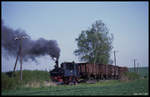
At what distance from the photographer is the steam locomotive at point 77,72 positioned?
92.0ft

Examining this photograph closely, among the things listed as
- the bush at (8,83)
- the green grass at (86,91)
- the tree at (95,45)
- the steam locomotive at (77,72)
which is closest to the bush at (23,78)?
the bush at (8,83)

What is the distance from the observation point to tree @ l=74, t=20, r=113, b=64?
5084 centimetres

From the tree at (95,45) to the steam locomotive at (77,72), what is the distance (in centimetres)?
1081

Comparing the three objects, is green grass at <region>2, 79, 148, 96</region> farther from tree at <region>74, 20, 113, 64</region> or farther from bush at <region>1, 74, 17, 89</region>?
tree at <region>74, 20, 113, 64</region>

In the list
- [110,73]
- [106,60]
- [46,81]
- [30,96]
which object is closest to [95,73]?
[110,73]

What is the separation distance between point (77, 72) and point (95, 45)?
22377 millimetres

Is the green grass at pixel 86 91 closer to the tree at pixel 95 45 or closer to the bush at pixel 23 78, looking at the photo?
the bush at pixel 23 78

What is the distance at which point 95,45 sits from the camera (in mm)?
51812

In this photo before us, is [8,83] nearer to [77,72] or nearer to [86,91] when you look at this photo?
[86,91]

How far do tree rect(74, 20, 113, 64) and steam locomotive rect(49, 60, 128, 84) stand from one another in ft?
35.5

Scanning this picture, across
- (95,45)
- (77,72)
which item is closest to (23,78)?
(77,72)

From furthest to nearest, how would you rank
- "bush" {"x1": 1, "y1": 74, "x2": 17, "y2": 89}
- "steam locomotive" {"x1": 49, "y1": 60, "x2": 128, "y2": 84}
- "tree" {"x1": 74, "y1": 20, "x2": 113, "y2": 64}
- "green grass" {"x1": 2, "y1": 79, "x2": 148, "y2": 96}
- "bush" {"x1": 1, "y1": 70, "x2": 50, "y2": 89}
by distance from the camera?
"tree" {"x1": 74, "y1": 20, "x2": 113, "y2": 64} < "steam locomotive" {"x1": 49, "y1": 60, "x2": 128, "y2": 84} < "bush" {"x1": 1, "y1": 70, "x2": 50, "y2": 89} < "bush" {"x1": 1, "y1": 74, "x2": 17, "y2": 89} < "green grass" {"x1": 2, "y1": 79, "x2": 148, "y2": 96}

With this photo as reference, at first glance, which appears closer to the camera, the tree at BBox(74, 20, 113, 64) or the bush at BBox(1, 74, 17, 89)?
the bush at BBox(1, 74, 17, 89)

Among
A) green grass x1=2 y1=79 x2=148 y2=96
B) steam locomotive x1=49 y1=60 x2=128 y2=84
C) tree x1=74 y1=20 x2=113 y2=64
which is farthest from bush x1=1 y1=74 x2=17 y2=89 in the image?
tree x1=74 y1=20 x2=113 y2=64
